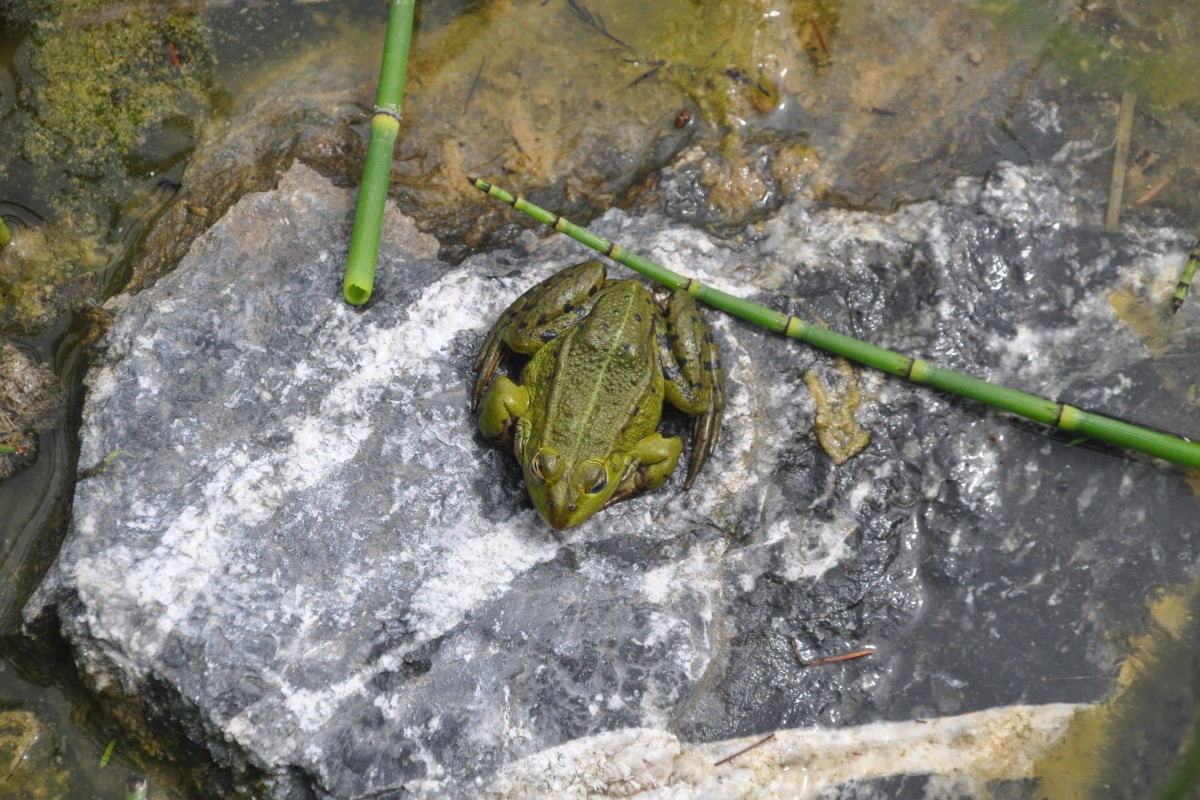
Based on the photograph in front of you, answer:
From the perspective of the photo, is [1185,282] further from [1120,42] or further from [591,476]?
[591,476]

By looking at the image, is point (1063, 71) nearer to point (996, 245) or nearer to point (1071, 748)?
point (996, 245)

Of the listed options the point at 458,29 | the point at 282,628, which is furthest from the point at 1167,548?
the point at 458,29

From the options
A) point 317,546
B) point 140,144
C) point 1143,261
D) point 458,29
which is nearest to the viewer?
point 317,546

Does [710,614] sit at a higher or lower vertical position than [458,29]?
lower

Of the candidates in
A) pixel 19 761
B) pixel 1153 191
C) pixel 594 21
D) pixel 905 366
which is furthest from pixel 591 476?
pixel 1153 191

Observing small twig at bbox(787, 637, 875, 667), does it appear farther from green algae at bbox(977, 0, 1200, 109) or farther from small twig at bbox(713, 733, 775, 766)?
green algae at bbox(977, 0, 1200, 109)
